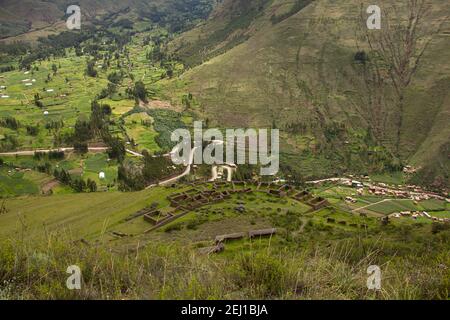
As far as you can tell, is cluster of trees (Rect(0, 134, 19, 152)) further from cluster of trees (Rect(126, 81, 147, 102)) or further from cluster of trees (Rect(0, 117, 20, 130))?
cluster of trees (Rect(126, 81, 147, 102))

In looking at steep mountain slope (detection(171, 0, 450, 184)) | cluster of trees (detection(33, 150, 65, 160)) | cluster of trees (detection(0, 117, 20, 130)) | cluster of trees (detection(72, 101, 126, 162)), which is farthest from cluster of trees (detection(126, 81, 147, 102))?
cluster of trees (detection(33, 150, 65, 160))

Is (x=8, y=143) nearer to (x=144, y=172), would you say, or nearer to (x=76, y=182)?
(x=76, y=182)

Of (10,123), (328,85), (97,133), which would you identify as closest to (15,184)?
(97,133)

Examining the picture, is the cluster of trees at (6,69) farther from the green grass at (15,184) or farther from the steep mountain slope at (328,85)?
the green grass at (15,184)

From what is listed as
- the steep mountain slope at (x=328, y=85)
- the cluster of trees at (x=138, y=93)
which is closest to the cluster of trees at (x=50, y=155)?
the steep mountain slope at (x=328, y=85)

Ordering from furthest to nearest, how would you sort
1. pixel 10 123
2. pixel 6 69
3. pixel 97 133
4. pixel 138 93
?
pixel 6 69
pixel 138 93
pixel 10 123
pixel 97 133

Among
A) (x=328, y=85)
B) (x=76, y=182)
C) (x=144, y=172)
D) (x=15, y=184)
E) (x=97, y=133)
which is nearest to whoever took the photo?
(x=15, y=184)
